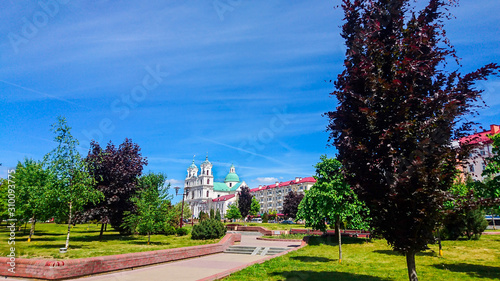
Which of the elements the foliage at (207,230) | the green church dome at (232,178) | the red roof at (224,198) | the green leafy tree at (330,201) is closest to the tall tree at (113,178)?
the foliage at (207,230)

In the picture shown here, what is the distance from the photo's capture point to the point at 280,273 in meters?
11.4

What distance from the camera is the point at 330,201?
16.8 meters

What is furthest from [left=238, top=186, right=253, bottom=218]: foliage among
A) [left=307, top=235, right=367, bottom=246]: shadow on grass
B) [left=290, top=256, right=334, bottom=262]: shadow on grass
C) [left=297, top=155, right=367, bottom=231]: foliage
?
[left=290, top=256, right=334, bottom=262]: shadow on grass

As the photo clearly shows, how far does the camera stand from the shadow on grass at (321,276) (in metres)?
10.4

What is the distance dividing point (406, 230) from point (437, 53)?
4.59m

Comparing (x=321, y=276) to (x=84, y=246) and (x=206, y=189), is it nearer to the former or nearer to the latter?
(x=84, y=246)

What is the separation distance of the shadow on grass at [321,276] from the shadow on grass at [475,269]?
15.0 feet

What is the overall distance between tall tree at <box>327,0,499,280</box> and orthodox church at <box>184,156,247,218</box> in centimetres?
13535

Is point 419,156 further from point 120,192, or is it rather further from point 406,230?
point 120,192

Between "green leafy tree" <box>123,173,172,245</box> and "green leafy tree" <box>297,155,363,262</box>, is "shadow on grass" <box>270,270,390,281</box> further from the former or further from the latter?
"green leafy tree" <box>123,173,172,245</box>

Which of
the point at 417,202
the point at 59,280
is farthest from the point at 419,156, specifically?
the point at 59,280

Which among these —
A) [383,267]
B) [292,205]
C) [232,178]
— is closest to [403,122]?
[383,267]

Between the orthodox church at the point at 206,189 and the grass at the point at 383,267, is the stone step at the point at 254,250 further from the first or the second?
the orthodox church at the point at 206,189

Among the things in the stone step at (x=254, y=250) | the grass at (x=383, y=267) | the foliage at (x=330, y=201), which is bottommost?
the stone step at (x=254, y=250)
